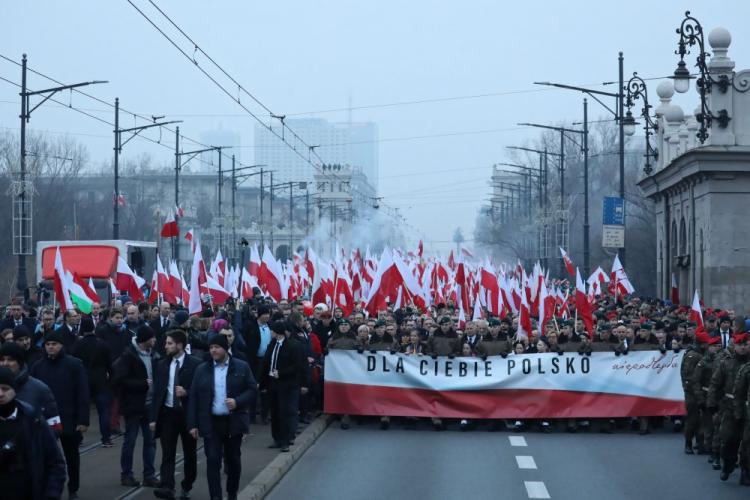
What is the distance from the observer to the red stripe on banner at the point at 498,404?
61.7 feet

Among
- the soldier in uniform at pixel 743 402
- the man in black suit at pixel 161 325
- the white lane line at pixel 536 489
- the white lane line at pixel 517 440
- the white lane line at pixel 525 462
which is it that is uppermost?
the man in black suit at pixel 161 325

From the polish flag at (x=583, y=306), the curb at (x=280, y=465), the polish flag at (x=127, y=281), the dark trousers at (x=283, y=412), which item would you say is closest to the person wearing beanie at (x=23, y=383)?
the curb at (x=280, y=465)

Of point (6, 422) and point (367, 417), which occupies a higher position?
point (6, 422)

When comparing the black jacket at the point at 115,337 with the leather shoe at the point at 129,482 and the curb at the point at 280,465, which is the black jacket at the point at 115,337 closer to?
the curb at the point at 280,465

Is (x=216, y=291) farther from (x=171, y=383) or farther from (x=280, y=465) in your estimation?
(x=171, y=383)

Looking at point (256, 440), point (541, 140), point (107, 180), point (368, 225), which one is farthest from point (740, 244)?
point (368, 225)

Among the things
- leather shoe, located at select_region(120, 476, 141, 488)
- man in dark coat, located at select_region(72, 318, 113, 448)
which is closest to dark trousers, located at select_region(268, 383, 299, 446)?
man in dark coat, located at select_region(72, 318, 113, 448)

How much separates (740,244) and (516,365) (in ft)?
73.1

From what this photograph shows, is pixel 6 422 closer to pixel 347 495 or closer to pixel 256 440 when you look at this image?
pixel 347 495

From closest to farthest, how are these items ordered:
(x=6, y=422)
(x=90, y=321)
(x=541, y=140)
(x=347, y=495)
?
1. (x=6, y=422)
2. (x=347, y=495)
3. (x=90, y=321)
4. (x=541, y=140)

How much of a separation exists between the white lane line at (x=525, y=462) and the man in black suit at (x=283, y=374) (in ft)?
8.76

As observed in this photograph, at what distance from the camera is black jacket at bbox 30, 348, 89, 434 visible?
39.6ft

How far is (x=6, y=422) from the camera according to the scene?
7.95 meters

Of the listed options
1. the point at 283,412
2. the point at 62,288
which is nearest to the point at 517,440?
the point at 283,412
